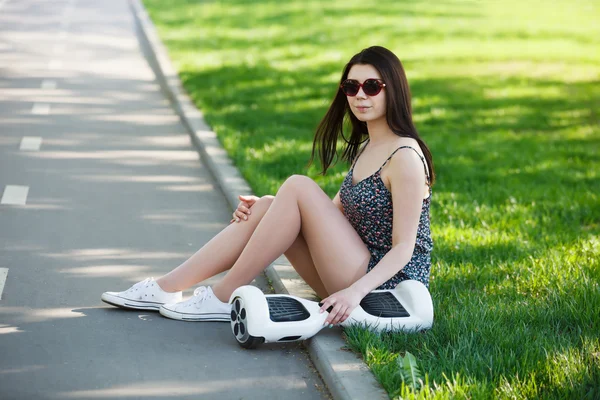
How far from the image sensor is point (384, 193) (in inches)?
170

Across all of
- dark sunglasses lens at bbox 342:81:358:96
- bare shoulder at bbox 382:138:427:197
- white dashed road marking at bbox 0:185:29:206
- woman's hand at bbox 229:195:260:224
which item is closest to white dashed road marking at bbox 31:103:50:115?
white dashed road marking at bbox 0:185:29:206

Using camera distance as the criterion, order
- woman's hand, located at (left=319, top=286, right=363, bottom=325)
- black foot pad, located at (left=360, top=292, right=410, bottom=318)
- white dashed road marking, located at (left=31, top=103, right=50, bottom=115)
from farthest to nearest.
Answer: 1. white dashed road marking, located at (left=31, top=103, right=50, bottom=115)
2. black foot pad, located at (left=360, top=292, right=410, bottom=318)
3. woman's hand, located at (left=319, top=286, right=363, bottom=325)

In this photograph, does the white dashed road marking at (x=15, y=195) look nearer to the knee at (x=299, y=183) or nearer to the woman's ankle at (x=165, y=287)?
the woman's ankle at (x=165, y=287)

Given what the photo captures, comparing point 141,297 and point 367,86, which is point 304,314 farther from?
point 367,86

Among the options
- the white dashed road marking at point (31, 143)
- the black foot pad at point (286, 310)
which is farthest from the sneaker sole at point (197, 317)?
the white dashed road marking at point (31, 143)

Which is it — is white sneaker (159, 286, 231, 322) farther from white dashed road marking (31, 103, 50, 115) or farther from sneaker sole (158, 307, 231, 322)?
white dashed road marking (31, 103, 50, 115)

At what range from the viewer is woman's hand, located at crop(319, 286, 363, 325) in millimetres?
4051

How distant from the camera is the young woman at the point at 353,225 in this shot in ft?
13.7

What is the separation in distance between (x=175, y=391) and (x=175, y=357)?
386 millimetres

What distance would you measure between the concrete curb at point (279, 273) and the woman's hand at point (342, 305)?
146mm

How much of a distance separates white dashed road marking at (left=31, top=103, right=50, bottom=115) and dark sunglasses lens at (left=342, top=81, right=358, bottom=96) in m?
6.72

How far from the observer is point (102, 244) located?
587 centimetres

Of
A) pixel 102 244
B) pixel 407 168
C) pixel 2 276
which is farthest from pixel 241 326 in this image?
pixel 102 244

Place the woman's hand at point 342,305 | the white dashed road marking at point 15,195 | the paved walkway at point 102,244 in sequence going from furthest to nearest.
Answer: the white dashed road marking at point 15,195 < the woman's hand at point 342,305 < the paved walkway at point 102,244
